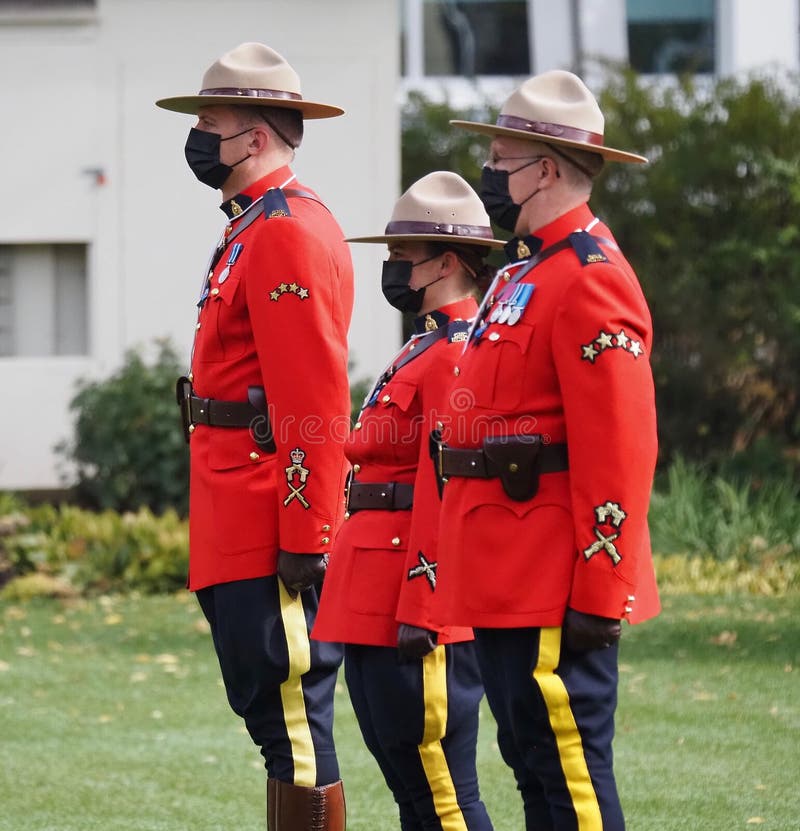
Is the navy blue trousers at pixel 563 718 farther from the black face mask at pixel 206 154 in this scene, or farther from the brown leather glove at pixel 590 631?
the black face mask at pixel 206 154

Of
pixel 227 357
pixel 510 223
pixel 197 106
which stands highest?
pixel 197 106

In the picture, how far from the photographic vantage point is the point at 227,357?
171 inches

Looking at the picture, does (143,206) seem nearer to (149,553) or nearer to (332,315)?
(149,553)

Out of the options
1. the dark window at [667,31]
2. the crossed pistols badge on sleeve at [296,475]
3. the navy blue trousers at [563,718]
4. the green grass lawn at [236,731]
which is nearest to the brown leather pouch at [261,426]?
the crossed pistols badge on sleeve at [296,475]

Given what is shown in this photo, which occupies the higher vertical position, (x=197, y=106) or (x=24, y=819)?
(x=197, y=106)

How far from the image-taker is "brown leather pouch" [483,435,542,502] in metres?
3.58

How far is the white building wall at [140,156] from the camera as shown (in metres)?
12.8

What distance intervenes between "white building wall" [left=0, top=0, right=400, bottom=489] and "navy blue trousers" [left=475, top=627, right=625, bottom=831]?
30.3 feet

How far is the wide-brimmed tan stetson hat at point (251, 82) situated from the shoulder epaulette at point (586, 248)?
1.01 meters

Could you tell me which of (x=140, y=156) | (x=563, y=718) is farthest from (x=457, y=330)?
(x=140, y=156)

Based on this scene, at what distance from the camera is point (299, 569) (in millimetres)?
4211

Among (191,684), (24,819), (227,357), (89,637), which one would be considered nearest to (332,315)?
(227,357)

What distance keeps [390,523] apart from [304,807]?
78cm

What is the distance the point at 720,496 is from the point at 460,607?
8598mm
